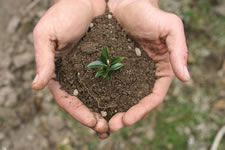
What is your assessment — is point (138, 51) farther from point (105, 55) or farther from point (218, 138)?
point (218, 138)

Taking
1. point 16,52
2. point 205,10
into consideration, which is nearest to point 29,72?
point 16,52

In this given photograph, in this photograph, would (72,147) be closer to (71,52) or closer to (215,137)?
(71,52)

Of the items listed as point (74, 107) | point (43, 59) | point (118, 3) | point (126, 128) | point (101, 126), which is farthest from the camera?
point (126, 128)

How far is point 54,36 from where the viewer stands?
2285mm

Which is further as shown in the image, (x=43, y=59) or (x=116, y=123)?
(x=116, y=123)

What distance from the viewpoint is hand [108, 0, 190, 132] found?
2150 millimetres

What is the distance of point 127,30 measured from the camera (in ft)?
8.82

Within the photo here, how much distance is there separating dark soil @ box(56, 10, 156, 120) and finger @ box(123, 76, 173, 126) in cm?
6

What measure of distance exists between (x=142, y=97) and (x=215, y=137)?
1673 mm

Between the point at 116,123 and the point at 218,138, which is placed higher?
the point at 116,123

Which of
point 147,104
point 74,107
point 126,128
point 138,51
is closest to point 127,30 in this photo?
point 138,51

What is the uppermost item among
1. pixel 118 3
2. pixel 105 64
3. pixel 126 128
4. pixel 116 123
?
pixel 118 3

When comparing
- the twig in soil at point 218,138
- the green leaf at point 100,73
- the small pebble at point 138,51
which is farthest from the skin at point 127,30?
the twig in soil at point 218,138

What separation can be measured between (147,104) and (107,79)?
0.47 metres
